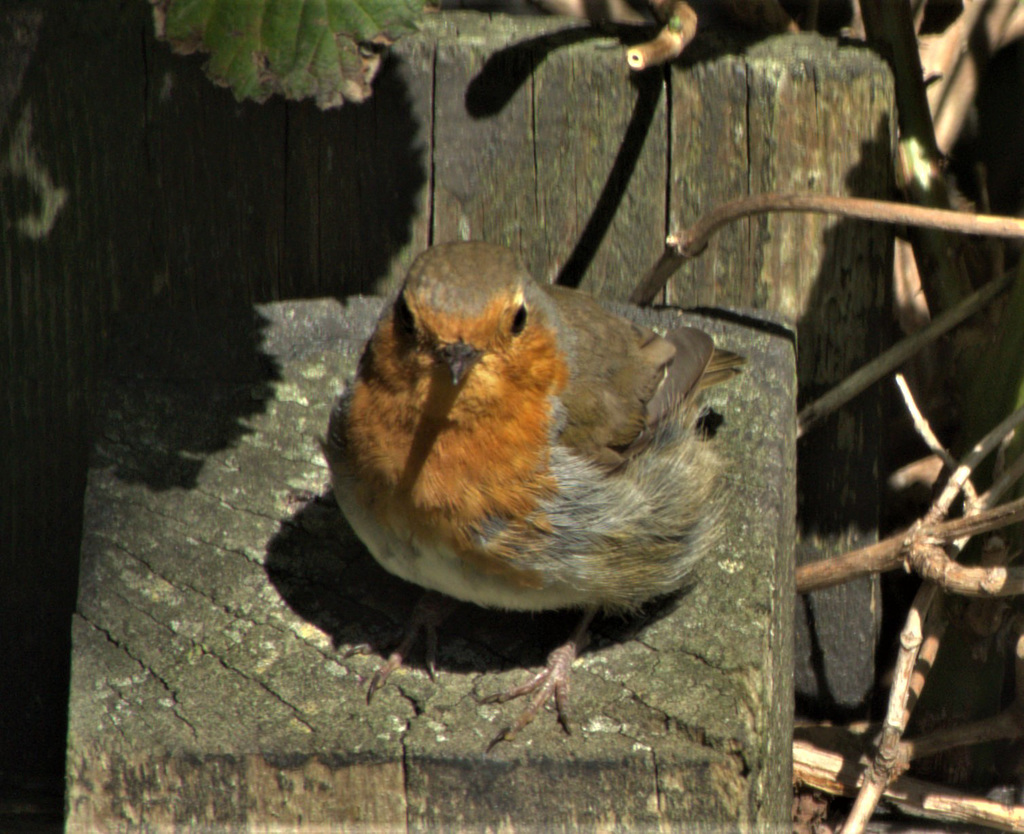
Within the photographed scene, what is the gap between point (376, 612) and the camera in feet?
7.20

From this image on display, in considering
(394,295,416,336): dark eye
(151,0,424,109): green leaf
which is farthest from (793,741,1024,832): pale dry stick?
(151,0,424,109): green leaf

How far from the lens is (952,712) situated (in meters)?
3.05

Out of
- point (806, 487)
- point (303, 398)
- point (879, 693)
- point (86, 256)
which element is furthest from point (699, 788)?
point (86, 256)

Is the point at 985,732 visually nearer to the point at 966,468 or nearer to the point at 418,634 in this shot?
the point at 966,468

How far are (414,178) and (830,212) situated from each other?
0.89 meters

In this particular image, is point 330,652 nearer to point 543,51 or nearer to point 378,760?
point 378,760

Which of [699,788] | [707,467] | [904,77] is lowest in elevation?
[699,788]

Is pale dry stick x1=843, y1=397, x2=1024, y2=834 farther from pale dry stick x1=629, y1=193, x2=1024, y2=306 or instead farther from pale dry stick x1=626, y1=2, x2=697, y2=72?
pale dry stick x1=626, y1=2, x2=697, y2=72

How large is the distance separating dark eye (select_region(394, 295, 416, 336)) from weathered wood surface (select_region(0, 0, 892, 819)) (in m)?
0.83

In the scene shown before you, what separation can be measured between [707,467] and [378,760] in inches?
33.5

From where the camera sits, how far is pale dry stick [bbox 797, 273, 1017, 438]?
283 cm

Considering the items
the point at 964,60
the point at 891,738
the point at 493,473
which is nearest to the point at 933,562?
the point at 891,738

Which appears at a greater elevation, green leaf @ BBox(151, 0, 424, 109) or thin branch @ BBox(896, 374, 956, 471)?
green leaf @ BBox(151, 0, 424, 109)

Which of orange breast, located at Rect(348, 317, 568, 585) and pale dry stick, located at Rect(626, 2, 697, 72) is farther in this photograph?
pale dry stick, located at Rect(626, 2, 697, 72)
